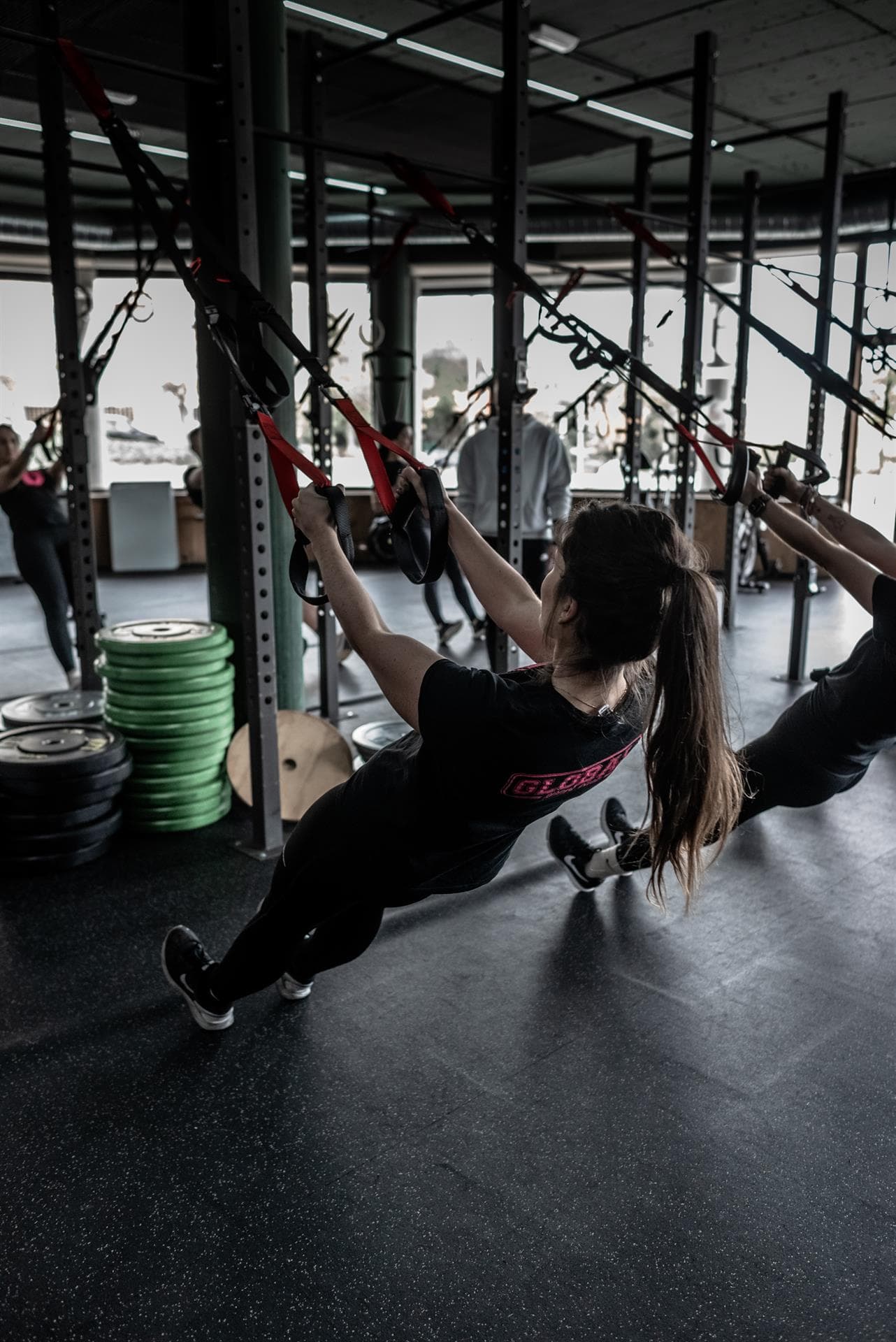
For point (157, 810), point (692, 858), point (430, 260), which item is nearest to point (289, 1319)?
point (692, 858)

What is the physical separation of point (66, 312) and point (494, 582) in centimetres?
246

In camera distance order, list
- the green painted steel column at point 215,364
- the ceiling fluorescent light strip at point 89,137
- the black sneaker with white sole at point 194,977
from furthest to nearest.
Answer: the ceiling fluorescent light strip at point 89,137
the green painted steel column at point 215,364
the black sneaker with white sole at point 194,977

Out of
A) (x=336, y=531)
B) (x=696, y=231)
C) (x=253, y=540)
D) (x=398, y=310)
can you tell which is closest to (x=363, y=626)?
(x=336, y=531)

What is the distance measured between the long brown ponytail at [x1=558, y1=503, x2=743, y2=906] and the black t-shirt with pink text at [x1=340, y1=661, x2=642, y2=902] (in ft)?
0.30

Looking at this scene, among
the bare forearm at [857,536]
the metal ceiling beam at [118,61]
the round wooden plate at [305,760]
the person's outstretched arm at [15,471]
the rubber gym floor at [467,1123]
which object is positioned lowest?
the rubber gym floor at [467,1123]

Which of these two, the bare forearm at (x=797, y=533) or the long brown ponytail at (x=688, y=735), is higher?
the bare forearm at (x=797, y=533)

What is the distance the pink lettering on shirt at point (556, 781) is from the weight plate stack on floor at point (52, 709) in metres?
2.25

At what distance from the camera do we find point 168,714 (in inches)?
129

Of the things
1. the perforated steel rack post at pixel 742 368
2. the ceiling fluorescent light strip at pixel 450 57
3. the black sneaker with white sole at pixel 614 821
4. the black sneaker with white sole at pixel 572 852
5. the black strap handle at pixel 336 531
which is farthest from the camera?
the perforated steel rack post at pixel 742 368

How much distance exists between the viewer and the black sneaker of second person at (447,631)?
6.16 m

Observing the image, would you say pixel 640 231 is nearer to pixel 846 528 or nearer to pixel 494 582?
pixel 846 528

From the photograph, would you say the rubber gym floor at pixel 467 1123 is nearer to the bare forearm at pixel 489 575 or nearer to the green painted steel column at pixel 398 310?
the bare forearm at pixel 489 575

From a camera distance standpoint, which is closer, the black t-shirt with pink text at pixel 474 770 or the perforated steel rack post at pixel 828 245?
the black t-shirt with pink text at pixel 474 770

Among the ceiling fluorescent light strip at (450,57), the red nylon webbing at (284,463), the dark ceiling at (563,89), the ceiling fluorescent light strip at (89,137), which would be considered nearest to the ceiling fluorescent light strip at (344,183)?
the dark ceiling at (563,89)
